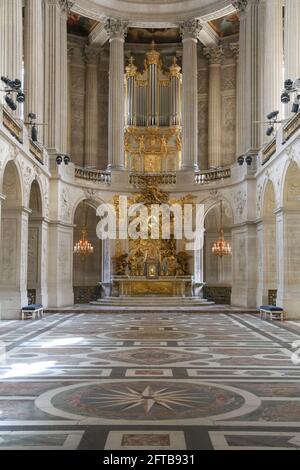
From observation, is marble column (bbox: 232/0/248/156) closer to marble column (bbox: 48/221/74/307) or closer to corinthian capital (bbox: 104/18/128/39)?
corinthian capital (bbox: 104/18/128/39)

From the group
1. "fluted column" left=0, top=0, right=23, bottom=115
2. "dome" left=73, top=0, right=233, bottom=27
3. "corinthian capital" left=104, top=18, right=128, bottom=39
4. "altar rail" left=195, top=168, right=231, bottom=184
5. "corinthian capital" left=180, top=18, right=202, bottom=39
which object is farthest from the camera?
"corinthian capital" left=180, top=18, right=202, bottom=39

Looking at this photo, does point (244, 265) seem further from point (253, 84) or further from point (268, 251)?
point (253, 84)

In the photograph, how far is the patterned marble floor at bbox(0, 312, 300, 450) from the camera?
6.12 m

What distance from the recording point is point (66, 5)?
93.2ft

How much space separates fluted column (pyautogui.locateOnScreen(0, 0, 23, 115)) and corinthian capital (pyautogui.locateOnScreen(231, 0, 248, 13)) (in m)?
11.5

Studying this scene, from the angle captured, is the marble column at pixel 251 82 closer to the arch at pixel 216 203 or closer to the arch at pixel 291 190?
the arch at pixel 216 203

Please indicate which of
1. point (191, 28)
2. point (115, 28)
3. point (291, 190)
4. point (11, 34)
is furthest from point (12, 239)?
point (191, 28)

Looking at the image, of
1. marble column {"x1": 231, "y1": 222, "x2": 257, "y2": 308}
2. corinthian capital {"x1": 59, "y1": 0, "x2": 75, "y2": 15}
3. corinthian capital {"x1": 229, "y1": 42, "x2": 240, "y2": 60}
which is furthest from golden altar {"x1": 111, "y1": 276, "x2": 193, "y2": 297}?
corinthian capital {"x1": 229, "y1": 42, "x2": 240, "y2": 60}

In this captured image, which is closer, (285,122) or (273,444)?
(273,444)

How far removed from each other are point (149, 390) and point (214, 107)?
27.4 m

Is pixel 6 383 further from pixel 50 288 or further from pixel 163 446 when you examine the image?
pixel 50 288

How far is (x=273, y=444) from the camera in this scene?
582cm

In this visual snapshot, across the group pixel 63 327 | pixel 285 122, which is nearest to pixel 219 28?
pixel 285 122

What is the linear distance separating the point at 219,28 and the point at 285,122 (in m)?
15.4
